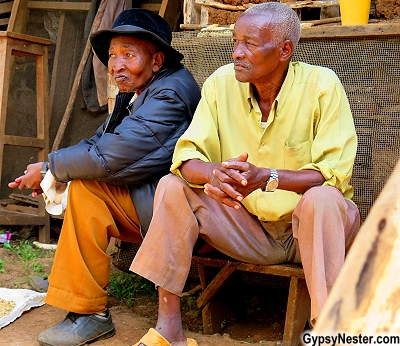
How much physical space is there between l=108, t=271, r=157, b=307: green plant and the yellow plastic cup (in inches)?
78.8

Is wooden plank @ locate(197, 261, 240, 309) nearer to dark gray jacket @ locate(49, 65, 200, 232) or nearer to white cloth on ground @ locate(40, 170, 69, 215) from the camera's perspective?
dark gray jacket @ locate(49, 65, 200, 232)

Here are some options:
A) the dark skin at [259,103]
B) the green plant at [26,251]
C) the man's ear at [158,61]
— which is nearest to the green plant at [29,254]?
the green plant at [26,251]

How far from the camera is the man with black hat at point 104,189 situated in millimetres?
3064

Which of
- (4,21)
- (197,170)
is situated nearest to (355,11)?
(197,170)

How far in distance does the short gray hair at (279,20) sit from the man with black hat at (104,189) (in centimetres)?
61

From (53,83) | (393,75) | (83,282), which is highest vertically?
(393,75)

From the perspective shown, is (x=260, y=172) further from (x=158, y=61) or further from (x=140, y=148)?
(x=158, y=61)

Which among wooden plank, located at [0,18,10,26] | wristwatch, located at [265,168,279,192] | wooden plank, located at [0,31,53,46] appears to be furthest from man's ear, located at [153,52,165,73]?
wooden plank, located at [0,18,10,26]

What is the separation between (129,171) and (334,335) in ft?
6.88

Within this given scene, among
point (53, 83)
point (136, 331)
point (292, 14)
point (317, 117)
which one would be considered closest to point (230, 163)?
point (317, 117)

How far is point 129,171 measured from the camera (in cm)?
310

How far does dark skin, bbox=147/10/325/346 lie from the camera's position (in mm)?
2648

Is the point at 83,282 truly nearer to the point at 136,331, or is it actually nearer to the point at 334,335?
the point at 136,331

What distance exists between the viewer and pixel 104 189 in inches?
125
